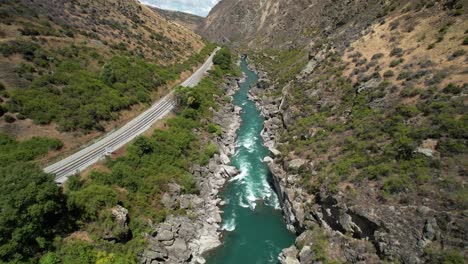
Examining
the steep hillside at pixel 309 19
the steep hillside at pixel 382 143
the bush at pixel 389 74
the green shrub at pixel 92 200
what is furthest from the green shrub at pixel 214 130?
the steep hillside at pixel 309 19

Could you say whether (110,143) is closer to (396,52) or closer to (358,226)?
(358,226)

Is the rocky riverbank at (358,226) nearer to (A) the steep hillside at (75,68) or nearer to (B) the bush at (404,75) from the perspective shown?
(B) the bush at (404,75)

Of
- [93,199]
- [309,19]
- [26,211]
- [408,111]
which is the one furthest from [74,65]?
[309,19]

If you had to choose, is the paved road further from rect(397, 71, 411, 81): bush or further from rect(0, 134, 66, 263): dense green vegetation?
rect(397, 71, 411, 81): bush

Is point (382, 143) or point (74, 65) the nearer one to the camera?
point (382, 143)

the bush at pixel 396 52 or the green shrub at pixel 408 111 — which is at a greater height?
the bush at pixel 396 52

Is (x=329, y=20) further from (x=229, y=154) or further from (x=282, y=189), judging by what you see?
(x=282, y=189)

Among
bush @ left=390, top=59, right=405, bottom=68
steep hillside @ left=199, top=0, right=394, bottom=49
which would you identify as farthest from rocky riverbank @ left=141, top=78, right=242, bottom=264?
steep hillside @ left=199, top=0, right=394, bottom=49

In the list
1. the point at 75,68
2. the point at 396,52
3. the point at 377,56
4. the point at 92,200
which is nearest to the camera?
the point at 92,200
